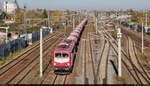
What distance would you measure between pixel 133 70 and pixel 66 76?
7.28 m

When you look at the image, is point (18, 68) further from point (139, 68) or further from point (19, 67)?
point (139, 68)

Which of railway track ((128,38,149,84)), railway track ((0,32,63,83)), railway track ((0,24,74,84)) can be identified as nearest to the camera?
railway track ((128,38,149,84))

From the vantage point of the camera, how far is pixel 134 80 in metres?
17.5

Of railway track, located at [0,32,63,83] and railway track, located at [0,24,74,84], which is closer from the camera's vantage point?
railway track, located at [0,24,74,84]

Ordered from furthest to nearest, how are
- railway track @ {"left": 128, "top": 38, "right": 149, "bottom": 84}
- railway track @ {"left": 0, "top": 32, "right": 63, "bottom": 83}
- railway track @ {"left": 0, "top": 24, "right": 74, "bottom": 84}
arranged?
1. railway track @ {"left": 0, "top": 32, "right": 63, "bottom": 83}
2. railway track @ {"left": 0, "top": 24, "right": 74, "bottom": 84}
3. railway track @ {"left": 128, "top": 38, "right": 149, "bottom": 84}

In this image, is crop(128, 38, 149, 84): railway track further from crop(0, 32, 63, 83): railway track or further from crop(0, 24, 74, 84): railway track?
crop(0, 32, 63, 83): railway track

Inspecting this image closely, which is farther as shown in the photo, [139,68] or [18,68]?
[18,68]

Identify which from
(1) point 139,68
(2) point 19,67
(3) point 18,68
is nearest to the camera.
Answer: (1) point 139,68

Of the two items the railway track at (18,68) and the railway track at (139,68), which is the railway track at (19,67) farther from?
the railway track at (139,68)

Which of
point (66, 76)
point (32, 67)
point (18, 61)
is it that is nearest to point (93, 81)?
point (66, 76)

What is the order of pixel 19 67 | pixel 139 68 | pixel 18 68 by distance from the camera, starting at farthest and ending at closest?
pixel 19 67 → pixel 18 68 → pixel 139 68

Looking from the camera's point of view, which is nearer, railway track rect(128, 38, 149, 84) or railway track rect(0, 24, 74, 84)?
railway track rect(128, 38, 149, 84)

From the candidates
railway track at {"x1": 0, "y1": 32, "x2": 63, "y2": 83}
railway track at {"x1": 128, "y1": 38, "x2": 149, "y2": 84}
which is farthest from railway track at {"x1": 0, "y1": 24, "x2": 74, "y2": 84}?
railway track at {"x1": 128, "y1": 38, "x2": 149, "y2": 84}

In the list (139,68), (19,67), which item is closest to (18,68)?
(19,67)
